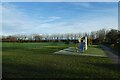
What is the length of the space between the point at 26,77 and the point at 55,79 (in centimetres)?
109

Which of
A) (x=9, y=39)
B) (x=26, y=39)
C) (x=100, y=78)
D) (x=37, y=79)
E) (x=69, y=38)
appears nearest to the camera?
(x=37, y=79)

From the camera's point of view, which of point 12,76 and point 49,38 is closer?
point 12,76

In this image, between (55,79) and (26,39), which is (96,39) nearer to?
(26,39)

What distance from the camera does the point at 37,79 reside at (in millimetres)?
7555

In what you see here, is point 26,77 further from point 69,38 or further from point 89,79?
point 69,38

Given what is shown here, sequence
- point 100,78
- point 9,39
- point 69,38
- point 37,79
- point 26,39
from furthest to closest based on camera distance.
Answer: point 69,38
point 26,39
point 9,39
point 100,78
point 37,79

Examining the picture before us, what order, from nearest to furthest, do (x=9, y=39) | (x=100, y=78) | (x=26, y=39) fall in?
(x=100, y=78) → (x=9, y=39) → (x=26, y=39)

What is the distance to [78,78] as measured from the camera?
785 cm

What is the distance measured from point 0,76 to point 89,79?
3.32 m

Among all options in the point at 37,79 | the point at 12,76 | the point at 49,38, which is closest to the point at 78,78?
the point at 37,79

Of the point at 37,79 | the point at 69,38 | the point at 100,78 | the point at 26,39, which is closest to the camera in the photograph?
the point at 37,79

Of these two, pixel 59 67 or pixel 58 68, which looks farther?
pixel 59 67

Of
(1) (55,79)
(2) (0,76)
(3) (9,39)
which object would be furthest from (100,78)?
(3) (9,39)

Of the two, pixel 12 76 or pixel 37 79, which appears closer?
pixel 37 79
